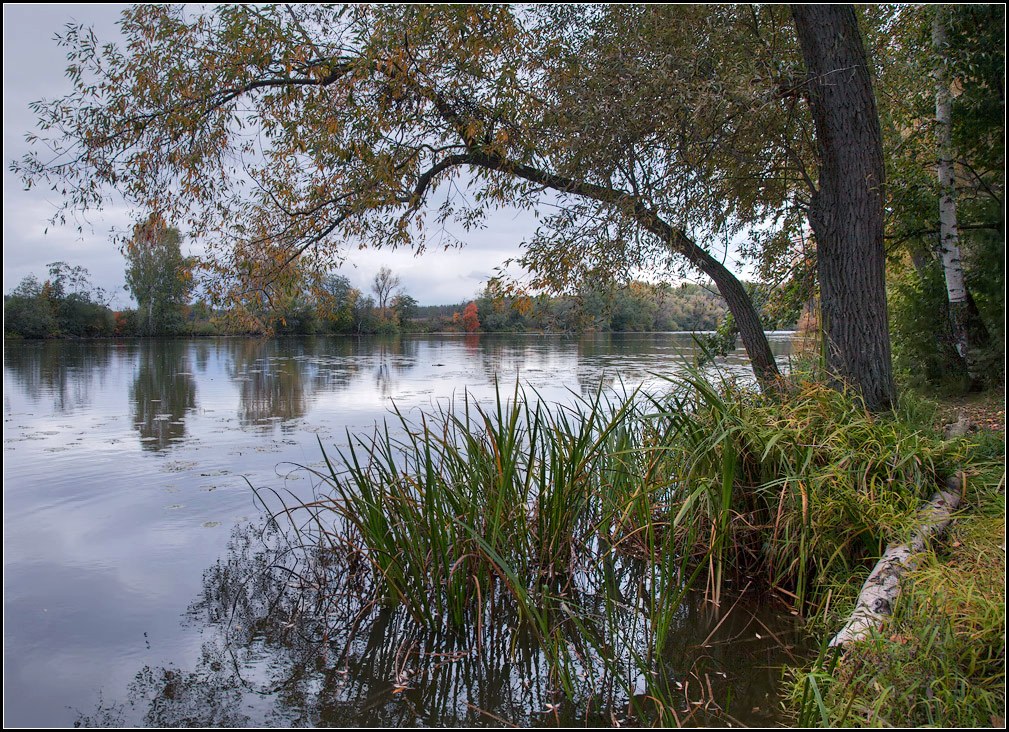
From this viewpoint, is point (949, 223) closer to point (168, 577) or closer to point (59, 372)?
point (168, 577)

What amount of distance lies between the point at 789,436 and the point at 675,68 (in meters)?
3.08

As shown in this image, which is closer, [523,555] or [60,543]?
[523,555]

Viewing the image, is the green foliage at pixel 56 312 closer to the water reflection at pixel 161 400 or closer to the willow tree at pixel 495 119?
the water reflection at pixel 161 400

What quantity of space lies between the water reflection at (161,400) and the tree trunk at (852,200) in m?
8.05

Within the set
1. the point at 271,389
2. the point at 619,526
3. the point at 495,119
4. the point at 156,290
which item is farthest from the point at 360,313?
the point at 619,526

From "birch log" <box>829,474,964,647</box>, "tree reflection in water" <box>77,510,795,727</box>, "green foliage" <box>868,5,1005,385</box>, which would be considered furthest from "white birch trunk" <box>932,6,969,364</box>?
"tree reflection in water" <box>77,510,795,727</box>

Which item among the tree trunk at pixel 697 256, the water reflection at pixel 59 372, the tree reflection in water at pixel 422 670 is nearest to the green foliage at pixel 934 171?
the tree trunk at pixel 697 256

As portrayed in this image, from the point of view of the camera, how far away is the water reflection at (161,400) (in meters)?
9.67

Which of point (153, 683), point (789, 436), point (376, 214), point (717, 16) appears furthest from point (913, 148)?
point (153, 683)

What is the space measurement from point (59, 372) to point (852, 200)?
63.2 feet

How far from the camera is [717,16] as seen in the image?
5531mm

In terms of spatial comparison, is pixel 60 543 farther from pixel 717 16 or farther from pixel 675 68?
pixel 717 16

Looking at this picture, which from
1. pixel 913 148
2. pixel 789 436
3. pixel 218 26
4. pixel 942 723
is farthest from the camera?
pixel 913 148

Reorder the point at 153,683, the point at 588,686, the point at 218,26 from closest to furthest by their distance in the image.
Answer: the point at 588,686, the point at 153,683, the point at 218,26
